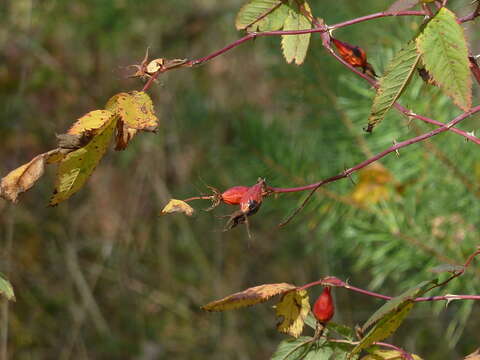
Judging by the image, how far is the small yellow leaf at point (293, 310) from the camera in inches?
24.1

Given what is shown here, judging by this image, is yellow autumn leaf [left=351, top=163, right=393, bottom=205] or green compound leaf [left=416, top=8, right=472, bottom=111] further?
yellow autumn leaf [left=351, top=163, right=393, bottom=205]

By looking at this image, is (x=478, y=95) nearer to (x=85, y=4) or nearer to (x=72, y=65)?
(x=85, y=4)

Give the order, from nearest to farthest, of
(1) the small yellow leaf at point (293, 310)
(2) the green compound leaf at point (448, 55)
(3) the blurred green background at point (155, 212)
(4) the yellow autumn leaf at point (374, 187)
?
(2) the green compound leaf at point (448, 55) < (1) the small yellow leaf at point (293, 310) < (4) the yellow autumn leaf at point (374, 187) < (3) the blurred green background at point (155, 212)

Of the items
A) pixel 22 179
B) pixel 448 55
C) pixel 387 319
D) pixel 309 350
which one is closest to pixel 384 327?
pixel 387 319

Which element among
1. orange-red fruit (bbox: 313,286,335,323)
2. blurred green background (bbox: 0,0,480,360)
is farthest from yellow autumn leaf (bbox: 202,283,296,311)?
Result: blurred green background (bbox: 0,0,480,360)

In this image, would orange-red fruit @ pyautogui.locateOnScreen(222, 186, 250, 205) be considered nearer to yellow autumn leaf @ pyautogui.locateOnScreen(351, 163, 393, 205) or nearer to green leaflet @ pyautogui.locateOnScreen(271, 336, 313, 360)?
green leaflet @ pyautogui.locateOnScreen(271, 336, 313, 360)

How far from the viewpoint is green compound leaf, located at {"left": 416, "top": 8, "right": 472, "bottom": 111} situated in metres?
0.50

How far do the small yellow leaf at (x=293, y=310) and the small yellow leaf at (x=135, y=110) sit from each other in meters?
0.19

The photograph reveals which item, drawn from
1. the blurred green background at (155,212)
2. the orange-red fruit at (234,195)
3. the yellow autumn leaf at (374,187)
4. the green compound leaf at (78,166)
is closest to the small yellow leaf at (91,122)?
the green compound leaf at (78,166)

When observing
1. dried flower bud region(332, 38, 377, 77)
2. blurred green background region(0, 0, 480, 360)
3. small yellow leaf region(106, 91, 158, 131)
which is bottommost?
blurred green background region(0, 0, 480, 360)

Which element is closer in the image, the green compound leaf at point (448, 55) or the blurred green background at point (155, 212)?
the green compound leaf at point (448, 55)

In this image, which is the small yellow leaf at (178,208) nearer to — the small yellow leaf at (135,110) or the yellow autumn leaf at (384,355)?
the small yellow leaf at (135,110)

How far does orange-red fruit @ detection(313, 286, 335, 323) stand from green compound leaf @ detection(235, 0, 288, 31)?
24 centimetres

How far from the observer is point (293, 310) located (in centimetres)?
62
